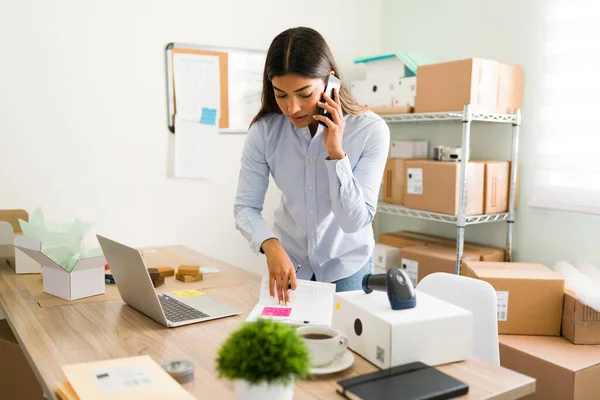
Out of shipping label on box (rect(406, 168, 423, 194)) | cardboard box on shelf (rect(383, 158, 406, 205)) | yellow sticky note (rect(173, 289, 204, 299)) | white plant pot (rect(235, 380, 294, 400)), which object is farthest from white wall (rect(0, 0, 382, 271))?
white plant pot (rect(235, 380, 294, 400))

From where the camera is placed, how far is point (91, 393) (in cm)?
94

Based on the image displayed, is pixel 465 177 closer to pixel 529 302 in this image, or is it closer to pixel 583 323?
pixel 529 302

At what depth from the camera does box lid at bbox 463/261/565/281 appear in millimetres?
2312

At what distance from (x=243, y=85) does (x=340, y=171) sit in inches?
73.6

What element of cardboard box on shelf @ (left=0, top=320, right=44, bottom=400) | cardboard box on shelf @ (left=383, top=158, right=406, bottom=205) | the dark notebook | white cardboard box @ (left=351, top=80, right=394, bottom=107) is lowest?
cardboard box on shelf @ (left=0, top=320, right=44, bottom=400)

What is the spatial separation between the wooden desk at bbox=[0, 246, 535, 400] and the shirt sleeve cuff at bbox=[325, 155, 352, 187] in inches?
17.2

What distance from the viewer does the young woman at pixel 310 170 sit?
1.49 m

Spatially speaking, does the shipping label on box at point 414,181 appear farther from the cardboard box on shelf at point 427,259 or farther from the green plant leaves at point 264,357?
the green plant leaves at point 264,357

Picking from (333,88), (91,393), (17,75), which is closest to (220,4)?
(17,75)

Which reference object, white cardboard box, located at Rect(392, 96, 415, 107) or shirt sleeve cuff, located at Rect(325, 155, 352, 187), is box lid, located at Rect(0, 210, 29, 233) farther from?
white cardboard box, located at Rect(392, 96, 415, 107)

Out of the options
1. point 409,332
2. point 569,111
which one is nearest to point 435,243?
point 569,111

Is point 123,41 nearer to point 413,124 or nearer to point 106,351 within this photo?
point 413,124

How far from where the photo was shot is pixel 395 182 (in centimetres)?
318

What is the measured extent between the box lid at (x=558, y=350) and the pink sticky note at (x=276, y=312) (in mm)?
1195
